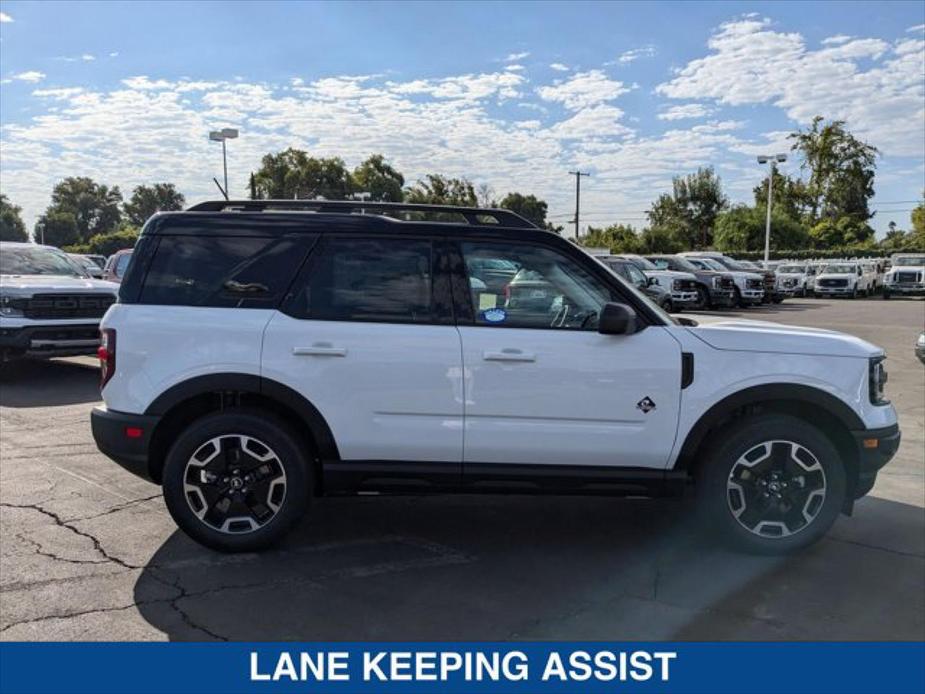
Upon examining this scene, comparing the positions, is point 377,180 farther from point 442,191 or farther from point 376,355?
point 376,355

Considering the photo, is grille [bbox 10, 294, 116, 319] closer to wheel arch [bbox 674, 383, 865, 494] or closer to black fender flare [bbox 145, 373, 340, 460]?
black fender flare [bbox 145, 373, 340, 460]

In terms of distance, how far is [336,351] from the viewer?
13.4 ft

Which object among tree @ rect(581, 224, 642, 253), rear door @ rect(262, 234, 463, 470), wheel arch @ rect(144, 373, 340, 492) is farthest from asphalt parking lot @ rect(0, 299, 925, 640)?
tree @ rect(581, 224, 642, 253)

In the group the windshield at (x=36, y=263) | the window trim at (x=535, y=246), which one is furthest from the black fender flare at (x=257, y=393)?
the windshield at (x=36, y=263)

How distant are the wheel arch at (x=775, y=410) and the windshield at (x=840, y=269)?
107 feet

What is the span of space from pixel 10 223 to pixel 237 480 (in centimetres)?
13062

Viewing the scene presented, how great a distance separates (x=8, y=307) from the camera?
30.9 feet

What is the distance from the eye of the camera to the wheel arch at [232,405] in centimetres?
414

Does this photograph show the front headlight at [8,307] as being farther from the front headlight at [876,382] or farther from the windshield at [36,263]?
the front headlight at [876,382]

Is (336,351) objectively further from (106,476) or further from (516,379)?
(106,476)

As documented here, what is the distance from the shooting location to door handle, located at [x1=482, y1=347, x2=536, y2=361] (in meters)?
4.05

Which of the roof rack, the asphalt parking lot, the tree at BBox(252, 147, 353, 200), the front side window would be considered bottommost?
the asphalt parking lot

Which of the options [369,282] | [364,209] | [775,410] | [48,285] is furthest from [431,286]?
[48,285]

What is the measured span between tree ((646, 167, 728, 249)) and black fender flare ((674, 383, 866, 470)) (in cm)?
6700
